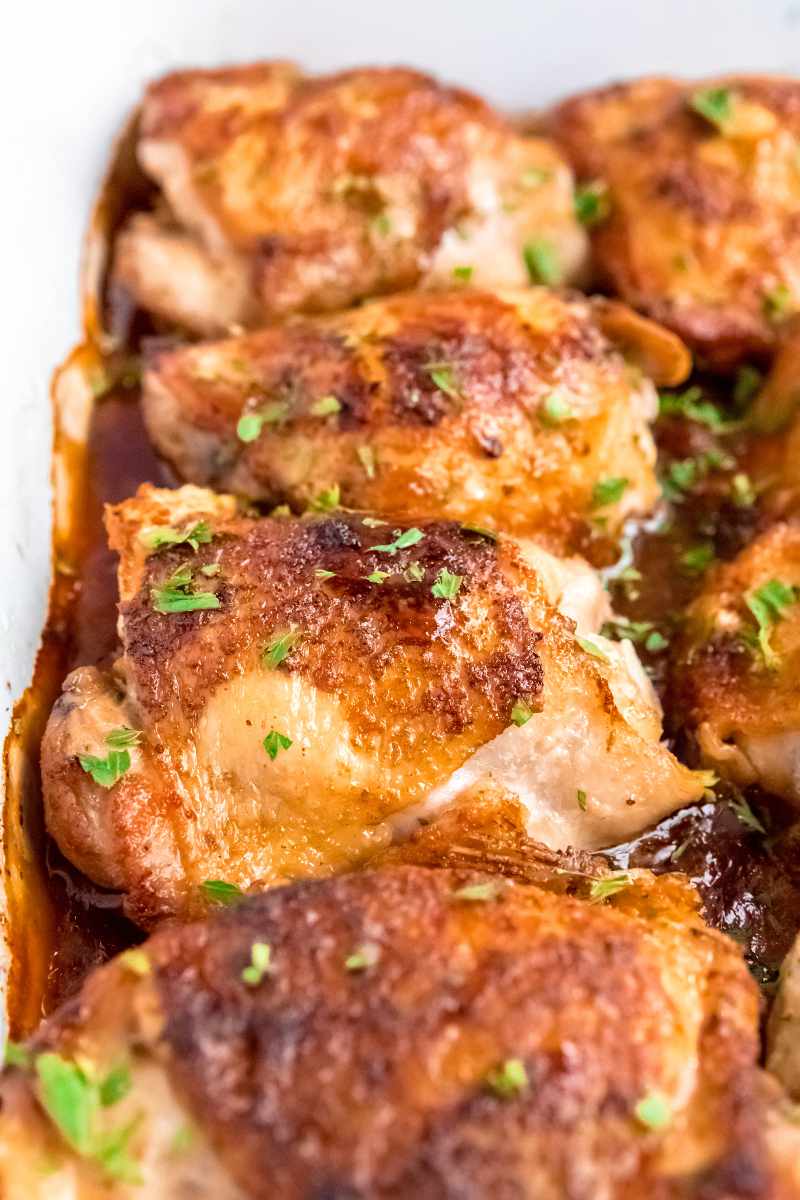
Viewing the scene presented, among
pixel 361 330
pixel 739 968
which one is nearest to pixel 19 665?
pixel 361 330

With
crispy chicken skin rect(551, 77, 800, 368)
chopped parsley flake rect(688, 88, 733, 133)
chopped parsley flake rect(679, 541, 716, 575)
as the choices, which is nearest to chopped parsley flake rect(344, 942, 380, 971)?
chopped parsley flake rect(679, 541, 716, 575)

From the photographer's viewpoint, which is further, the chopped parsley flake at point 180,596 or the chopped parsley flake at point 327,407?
the chopped parsley flake at point 327,407

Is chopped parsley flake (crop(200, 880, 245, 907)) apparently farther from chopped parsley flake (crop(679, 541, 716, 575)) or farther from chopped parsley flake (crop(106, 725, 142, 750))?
chopped parsley flake (crop(679, 541, 716, 575))

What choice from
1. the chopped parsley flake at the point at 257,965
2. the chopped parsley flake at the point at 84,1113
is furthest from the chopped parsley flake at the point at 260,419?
the chopped parsley flake at the point at 84,1113

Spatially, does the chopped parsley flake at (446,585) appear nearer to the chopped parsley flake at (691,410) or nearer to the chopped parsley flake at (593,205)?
the chopped parsley flake at (691,410)

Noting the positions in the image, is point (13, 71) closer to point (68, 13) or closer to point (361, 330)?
point (68, 13)

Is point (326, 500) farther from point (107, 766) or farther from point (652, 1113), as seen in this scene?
point (652, 1113)

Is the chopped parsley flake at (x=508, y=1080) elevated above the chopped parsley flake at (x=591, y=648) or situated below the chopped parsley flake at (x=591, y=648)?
below
